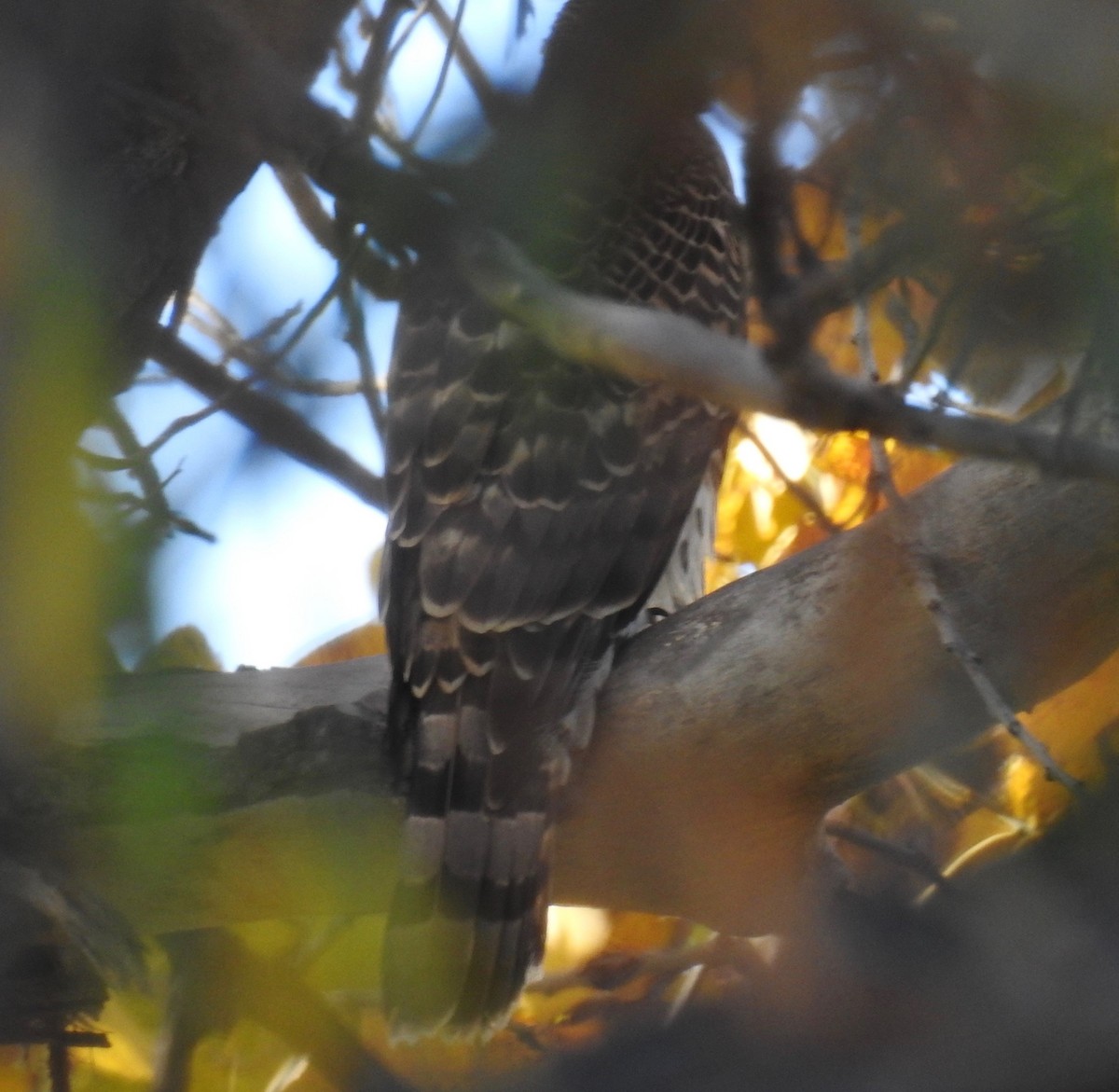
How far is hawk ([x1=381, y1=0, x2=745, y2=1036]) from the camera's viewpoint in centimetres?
240

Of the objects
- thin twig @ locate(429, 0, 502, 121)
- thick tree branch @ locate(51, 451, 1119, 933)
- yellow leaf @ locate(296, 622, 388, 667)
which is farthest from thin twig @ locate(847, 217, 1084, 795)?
yellow leaf @ locate(296, 622, 388, 667)

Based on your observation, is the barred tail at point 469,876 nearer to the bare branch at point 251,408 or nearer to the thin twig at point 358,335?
the bare branch at point 251,408

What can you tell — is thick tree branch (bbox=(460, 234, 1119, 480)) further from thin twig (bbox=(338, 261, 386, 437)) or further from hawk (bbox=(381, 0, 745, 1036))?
hawk (bbox=(381, 0, 745, 1036))

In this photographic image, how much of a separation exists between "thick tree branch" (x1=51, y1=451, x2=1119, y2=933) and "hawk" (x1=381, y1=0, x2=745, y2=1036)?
0.10 metres

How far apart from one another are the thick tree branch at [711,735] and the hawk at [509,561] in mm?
96

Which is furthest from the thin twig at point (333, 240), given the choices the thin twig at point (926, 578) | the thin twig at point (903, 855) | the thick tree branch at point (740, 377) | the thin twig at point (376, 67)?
the thin twig at point (903, 855)

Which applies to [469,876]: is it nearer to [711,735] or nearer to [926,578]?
[711,735]

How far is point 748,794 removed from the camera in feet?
7.80

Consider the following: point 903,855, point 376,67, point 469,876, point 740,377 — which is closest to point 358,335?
point 376,67

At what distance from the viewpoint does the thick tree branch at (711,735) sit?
218 centimetres

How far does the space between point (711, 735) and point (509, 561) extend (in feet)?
1.63

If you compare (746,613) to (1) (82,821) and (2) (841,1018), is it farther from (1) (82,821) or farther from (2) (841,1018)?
(2) (841,1018)

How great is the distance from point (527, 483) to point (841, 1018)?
5.67 ft

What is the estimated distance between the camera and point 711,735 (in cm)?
234
